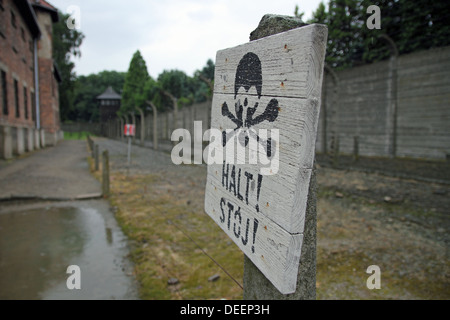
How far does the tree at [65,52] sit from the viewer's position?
3928 cm

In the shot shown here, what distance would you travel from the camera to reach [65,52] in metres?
40.4

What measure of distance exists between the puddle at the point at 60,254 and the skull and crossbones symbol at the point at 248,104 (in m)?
2.45

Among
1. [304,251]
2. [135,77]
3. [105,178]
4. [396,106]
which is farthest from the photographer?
[135,77]

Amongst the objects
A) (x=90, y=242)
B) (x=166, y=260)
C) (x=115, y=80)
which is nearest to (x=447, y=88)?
(x=166, y=260)

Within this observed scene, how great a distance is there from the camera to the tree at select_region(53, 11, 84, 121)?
3928 centimetres

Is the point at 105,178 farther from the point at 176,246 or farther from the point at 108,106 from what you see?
the point at 108,106

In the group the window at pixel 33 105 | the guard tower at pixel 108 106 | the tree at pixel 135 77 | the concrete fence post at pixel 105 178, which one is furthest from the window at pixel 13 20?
the guard tower at pixel 108 106

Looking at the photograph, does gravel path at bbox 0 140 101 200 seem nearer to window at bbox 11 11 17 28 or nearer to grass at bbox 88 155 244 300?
grass at bbox 88 155 244 300

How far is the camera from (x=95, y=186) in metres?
8.03

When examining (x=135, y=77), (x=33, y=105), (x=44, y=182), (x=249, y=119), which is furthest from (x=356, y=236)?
(x=135, y=77)

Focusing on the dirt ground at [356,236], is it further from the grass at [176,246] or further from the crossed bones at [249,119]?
the crossed bones at [249,119]

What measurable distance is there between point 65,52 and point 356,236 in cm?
4453
